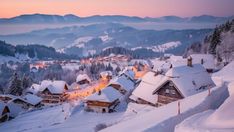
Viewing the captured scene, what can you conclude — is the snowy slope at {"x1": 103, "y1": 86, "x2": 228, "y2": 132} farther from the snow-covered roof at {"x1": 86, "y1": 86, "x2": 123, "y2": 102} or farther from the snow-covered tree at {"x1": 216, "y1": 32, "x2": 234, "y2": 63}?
the snow-covered tree at {"x1": 216, "y1": 32, "x2": 234, "y2": 63}

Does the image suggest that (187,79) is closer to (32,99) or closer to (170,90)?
(170,90)

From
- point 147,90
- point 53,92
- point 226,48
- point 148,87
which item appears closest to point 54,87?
point 53,92

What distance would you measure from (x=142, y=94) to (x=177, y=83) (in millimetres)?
9566

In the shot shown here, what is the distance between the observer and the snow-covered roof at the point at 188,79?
115 ft

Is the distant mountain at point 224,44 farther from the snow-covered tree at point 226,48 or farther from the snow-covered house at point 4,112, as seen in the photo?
the snow-covered house at point 4,112

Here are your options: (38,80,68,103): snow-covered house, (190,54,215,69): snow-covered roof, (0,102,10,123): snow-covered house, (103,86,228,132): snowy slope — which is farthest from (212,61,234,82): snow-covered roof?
(38,80,68,103): snow-covered house

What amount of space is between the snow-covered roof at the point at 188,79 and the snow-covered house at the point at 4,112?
3458 centimetres

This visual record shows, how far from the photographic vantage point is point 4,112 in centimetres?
5916

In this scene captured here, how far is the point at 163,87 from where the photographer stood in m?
36.5

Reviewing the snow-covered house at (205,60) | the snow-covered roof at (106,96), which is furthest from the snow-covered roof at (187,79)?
the snow-covered house at (205,60)

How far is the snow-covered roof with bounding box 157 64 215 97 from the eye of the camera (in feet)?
115

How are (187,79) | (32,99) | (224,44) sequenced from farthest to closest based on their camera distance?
(224,44)
(32,99)
(187,79)

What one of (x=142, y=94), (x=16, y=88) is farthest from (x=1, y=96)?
(x=142, y=94)

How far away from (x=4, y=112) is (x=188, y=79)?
3844 centimetres
